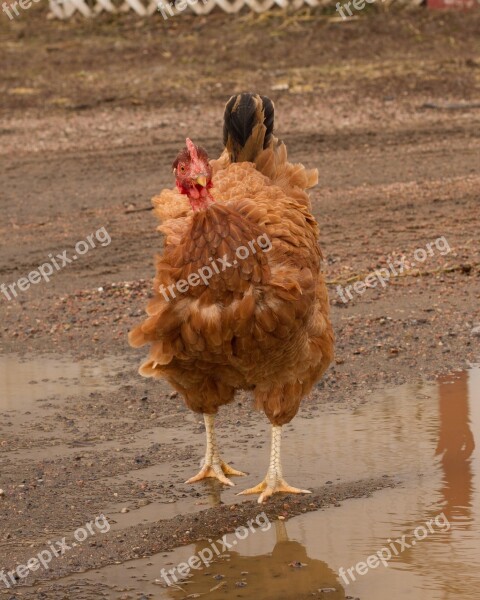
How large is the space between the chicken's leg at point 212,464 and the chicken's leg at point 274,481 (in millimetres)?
161

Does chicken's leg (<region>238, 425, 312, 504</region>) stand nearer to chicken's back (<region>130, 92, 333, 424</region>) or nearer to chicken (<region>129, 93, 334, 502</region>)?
chicken (<region>129, 93, 334, 502</region>)

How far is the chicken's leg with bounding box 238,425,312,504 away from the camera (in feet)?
17.3

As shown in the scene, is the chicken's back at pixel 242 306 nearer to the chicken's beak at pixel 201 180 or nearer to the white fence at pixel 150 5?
the chicken's beak at pixel 201 180

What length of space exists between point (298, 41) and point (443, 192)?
19.1 feet

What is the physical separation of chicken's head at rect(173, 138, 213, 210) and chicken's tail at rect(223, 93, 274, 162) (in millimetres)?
990

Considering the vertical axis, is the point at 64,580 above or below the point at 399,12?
below

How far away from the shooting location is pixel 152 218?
973cm

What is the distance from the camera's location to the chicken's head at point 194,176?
487 cm

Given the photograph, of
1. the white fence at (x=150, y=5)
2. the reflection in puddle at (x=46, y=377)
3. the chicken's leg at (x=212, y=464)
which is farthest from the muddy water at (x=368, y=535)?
the white fence at (x=150, y=5)

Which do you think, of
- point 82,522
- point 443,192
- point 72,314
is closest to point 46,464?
point 82,522

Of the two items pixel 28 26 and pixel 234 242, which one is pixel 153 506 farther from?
pixel 28 26

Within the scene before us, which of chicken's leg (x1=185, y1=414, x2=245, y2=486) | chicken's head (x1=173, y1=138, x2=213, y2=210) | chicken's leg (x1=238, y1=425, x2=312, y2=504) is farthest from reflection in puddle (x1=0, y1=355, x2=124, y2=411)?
chicken's head (x1=173, y1=138, x2=213, y2=210)

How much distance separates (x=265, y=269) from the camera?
4.92m

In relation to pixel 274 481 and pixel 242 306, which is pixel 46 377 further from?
pixel 242 306
